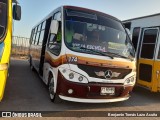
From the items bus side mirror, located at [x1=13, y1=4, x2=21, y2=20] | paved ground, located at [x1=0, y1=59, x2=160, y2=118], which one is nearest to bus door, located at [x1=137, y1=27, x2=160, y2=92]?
paved ground, located at [x1=0, y1=59, x2=160, y2=118]

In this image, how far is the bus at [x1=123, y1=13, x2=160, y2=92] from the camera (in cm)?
852

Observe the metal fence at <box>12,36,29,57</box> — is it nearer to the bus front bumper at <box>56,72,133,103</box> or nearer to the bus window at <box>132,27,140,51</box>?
the bus window at <box>132,27,140,51</box>

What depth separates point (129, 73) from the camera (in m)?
7.10

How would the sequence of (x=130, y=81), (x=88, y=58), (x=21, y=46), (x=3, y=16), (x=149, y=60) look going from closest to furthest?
(x=3, y=16) → (x=88, y=58) → (x=130, y=81) → (x=149, y=60) → (x=21, y=46)

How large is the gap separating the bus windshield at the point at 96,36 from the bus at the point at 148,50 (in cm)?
136

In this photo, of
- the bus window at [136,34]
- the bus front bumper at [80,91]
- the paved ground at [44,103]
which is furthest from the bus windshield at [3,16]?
the bus window at [136,34]

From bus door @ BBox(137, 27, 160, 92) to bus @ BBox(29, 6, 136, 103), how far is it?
1.36 meters

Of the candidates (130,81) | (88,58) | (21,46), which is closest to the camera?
(88,58)

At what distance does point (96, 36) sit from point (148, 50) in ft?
9.04

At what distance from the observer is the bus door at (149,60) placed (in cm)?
855

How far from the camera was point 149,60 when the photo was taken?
890 cm

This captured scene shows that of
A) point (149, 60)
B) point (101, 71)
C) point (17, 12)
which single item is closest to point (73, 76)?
point (101, 71)

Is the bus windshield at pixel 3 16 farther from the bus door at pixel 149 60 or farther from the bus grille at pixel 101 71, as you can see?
the bus door at pixel 149 60

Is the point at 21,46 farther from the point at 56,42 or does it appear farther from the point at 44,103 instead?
the point at 44,103
